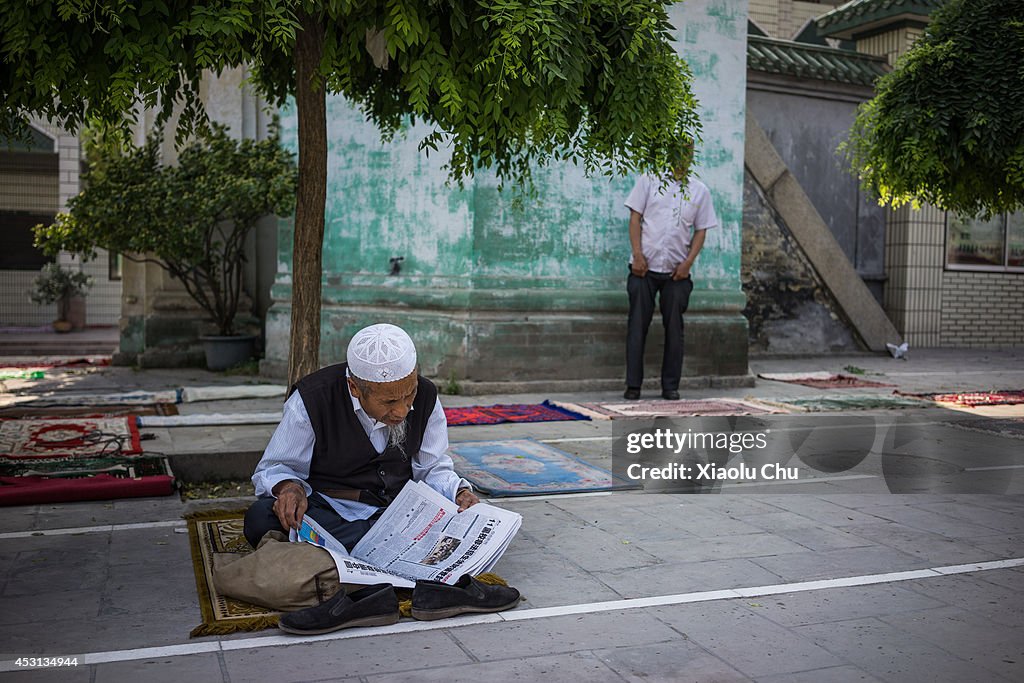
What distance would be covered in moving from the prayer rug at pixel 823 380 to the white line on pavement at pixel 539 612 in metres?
6.54

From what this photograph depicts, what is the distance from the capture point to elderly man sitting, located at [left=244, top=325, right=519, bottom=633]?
12.6 ft

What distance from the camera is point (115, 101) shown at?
4719mm

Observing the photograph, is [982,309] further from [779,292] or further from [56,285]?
[56,285]

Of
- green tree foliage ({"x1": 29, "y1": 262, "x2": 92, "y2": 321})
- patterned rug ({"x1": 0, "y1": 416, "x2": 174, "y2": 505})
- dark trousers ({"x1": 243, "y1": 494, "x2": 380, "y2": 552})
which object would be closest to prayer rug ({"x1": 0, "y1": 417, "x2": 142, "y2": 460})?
patterned rug ({"x1": 0, "y1": 416, "x2": 174, "y2": 505})

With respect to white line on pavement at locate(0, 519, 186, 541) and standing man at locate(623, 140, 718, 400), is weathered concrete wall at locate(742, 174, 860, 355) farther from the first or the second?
white line on pavement at locate(0, 519, 186, 541)

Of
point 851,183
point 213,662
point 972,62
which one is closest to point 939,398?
point 972,62

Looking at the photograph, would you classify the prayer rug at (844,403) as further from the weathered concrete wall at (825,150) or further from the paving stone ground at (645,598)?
the weathered concrete wall at (825,150)

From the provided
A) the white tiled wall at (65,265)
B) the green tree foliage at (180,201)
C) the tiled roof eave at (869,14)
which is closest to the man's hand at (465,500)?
the green tree foliage at (180,201)

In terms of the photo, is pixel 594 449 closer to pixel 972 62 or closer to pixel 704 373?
pixel 704 373

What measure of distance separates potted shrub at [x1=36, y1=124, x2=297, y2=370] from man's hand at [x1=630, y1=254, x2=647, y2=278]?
369 cm

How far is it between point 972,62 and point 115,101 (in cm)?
762

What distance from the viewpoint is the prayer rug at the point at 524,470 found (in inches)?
239

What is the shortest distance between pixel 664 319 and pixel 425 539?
6465mm

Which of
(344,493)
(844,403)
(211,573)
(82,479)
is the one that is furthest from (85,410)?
(844,403)
